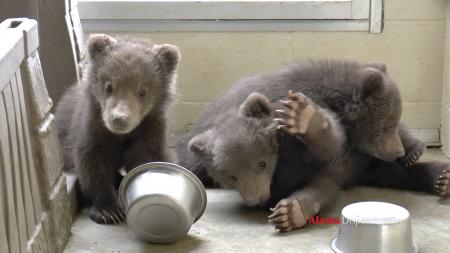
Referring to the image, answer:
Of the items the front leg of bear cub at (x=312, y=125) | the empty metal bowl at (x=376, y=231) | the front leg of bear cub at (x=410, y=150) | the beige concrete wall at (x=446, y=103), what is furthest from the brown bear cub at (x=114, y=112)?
the beige concrete wall at (x=446, y=103)

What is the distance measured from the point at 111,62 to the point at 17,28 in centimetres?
74

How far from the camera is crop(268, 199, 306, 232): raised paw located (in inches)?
167

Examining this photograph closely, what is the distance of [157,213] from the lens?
4027 mm

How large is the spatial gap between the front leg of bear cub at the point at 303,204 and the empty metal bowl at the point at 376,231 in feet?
1.16

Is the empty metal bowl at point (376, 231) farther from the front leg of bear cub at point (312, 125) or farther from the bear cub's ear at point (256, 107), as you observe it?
the bear cub's ear at point (256, 107)

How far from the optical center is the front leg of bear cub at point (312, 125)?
4227 mm

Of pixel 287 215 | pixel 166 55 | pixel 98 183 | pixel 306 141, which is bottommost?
pixel 287 215

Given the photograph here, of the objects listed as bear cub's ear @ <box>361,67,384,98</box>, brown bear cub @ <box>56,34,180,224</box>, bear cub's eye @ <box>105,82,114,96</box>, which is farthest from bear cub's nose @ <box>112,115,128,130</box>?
bear cub's ear @ <box>361,67,384,98</box>

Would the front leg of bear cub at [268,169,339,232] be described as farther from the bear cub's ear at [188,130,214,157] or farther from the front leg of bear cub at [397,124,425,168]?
the front leg of bear cub at [397,124,425,168]

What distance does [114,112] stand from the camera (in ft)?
13.9

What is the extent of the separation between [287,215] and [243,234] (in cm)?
27

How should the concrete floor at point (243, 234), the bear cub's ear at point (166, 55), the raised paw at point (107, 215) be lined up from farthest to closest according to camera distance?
the bear cub's ear at point (166, 55) → the raised paw at point (107, 215) → the concrete floor at point (243, 234)

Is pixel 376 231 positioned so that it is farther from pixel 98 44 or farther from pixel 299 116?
pixel 98 44

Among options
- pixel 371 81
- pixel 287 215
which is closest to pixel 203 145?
pixel 287 215
